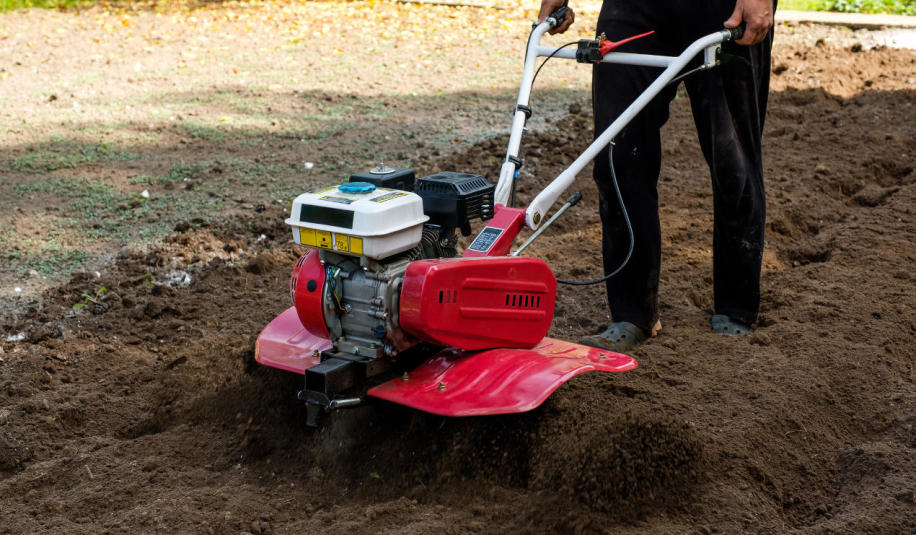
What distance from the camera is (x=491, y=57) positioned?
9.35 m

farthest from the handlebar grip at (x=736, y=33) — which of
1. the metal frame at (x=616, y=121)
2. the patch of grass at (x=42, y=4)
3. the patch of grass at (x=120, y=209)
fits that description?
the patch of grass at (x=42, y=4)

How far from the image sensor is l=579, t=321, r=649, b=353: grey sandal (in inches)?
143

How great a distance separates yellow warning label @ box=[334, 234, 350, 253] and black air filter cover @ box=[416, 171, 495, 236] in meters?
0.37

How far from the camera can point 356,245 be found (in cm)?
270

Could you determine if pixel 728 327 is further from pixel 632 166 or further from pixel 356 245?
pixel 356 245

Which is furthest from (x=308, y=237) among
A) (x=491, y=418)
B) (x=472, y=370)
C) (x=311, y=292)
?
(x=491, y=418)

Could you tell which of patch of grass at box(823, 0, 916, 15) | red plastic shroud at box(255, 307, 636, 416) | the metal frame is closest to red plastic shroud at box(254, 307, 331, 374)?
red plastic shroud at box(255, 307, 636, 416)

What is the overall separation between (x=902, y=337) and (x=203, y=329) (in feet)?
9.32

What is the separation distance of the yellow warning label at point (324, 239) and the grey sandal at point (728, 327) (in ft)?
6.06

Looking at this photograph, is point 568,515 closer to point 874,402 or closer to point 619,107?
point 874,402

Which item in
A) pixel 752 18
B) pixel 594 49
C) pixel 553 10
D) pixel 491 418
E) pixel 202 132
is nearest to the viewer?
pixel 491 418

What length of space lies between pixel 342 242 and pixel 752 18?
1.67m

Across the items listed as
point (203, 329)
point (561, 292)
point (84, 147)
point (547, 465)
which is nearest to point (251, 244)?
point (203, 329)

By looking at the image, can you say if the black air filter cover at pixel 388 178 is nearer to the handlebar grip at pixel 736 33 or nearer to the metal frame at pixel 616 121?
the metal frame at pixel 616 121
